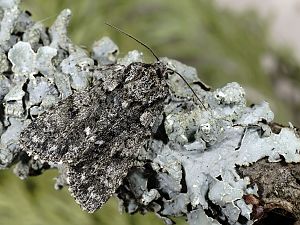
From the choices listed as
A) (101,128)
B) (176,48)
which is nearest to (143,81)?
(101,128)

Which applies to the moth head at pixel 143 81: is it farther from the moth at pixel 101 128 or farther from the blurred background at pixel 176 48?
the blurred background at pixel 176 48

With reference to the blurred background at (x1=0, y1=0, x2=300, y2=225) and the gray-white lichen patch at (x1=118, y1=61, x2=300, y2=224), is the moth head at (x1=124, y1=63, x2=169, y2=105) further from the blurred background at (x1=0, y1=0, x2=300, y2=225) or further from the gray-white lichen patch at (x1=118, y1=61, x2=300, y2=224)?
the blurred background at (x1=0, y1=0, x2=300, y2=225)

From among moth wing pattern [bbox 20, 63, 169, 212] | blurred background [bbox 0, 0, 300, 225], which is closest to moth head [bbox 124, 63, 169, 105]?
moth wing pattern [bbox 20, 63, 169, 212]

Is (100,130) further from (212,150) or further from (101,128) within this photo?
(212,150)

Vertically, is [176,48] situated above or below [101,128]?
above

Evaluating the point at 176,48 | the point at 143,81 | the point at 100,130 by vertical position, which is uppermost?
the point at 176,48

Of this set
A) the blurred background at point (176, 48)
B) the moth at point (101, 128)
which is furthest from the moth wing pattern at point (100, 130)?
the blurred background at point (176, 48)
